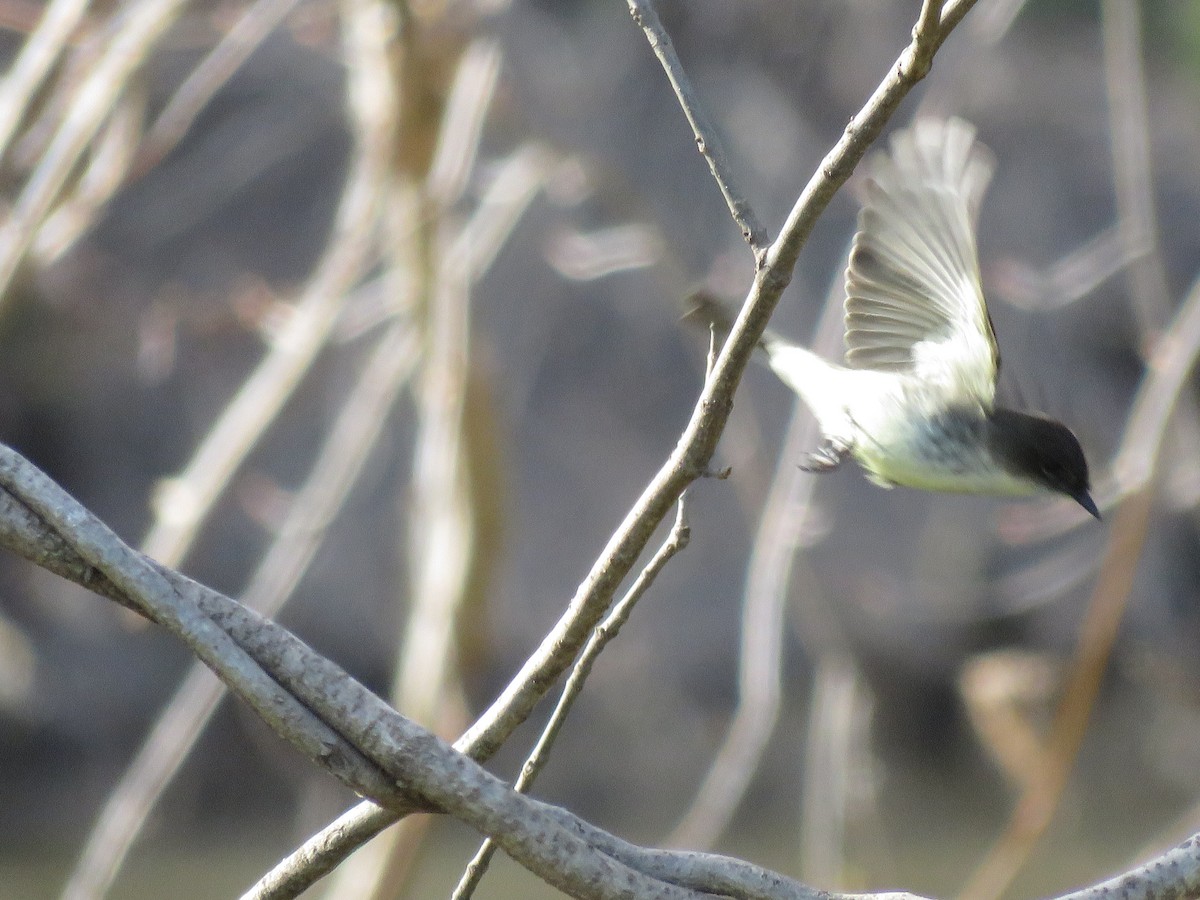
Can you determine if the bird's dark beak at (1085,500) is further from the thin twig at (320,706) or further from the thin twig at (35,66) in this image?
the thin twig at (35,66)

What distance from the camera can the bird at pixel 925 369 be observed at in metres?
1.81

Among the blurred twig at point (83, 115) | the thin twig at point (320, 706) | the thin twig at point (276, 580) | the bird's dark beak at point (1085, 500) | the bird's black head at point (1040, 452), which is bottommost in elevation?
the thin twig at point (276, 580)

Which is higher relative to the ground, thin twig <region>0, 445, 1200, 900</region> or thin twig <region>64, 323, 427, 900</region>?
thin twig <region>0, 445, 1200, 900</region>

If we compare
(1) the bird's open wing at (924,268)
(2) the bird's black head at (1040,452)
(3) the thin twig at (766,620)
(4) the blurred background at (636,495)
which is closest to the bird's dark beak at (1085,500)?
(2) the bird's black head at (1040,452)

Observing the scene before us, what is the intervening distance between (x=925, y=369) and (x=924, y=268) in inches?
7.5

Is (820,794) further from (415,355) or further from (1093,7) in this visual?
(1093,7)

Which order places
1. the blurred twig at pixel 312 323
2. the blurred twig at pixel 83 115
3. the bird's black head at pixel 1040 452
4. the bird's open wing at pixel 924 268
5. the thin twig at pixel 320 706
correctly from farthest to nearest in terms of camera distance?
the blurred twig at pixel 312 323 → the blurred twig at pixel 83 115 → the bird's black head at pixel 1040 452 → the bird's open wing at pixel 924 268 → the thin twig at pixel 320 706

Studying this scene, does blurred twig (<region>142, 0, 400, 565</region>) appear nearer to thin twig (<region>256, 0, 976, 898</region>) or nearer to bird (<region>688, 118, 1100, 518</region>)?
bird (<region>688, 118, 1100, 518</region>)

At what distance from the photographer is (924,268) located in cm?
199

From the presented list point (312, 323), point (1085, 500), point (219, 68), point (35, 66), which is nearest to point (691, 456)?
point (1085, 500)

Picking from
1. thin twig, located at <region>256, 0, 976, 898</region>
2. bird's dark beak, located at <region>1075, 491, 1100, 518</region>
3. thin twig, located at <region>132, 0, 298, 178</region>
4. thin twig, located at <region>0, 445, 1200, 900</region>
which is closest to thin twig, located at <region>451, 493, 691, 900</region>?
thin twig, located at <region>256, 0, 976, 898</region>

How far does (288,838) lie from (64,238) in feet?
16.7

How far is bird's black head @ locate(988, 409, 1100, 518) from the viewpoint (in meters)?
1.95

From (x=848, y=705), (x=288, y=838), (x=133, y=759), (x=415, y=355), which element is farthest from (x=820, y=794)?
(x=133, y=759)
